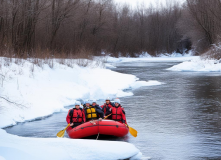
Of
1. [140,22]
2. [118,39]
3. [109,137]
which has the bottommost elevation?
[109,137]

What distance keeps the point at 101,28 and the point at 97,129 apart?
3480 cm

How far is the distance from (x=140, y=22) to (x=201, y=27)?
2403 centimetres

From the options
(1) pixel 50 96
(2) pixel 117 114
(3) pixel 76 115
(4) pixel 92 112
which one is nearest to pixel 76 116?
(3) pixel 76 115

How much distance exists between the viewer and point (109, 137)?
8477 millimetres

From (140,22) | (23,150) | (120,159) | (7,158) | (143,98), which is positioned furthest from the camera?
(140,22)

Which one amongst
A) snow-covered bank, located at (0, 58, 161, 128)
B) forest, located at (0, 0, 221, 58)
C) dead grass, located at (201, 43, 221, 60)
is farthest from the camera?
dead grass, located at (201, 43, 221, 60)

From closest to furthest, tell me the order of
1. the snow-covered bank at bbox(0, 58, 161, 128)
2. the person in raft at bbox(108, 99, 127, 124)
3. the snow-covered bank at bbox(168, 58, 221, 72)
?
the person in raft at bbox(108, 99, 127, 124) < the snow-covered bank at bbox(0, 58, 161, 128) < the snow-covered bank at bbox(168, 58, 221, 72)

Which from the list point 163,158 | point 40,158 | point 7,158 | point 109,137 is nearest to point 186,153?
point 163,158

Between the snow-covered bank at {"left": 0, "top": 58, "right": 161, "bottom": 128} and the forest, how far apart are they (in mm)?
1080

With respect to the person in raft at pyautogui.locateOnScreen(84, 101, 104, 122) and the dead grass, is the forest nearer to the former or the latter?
the dead grass

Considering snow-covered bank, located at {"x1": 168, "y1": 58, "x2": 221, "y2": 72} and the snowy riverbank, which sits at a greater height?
snow-covered bank, located at {"x1": 168, "y1": 58, "x2": 221, "y2": 72}

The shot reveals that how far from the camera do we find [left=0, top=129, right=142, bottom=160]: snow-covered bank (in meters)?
5.14

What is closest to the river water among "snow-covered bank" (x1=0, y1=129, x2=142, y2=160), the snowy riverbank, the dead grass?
the snowy riverbank

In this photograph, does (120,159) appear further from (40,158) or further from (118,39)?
(118,39)
